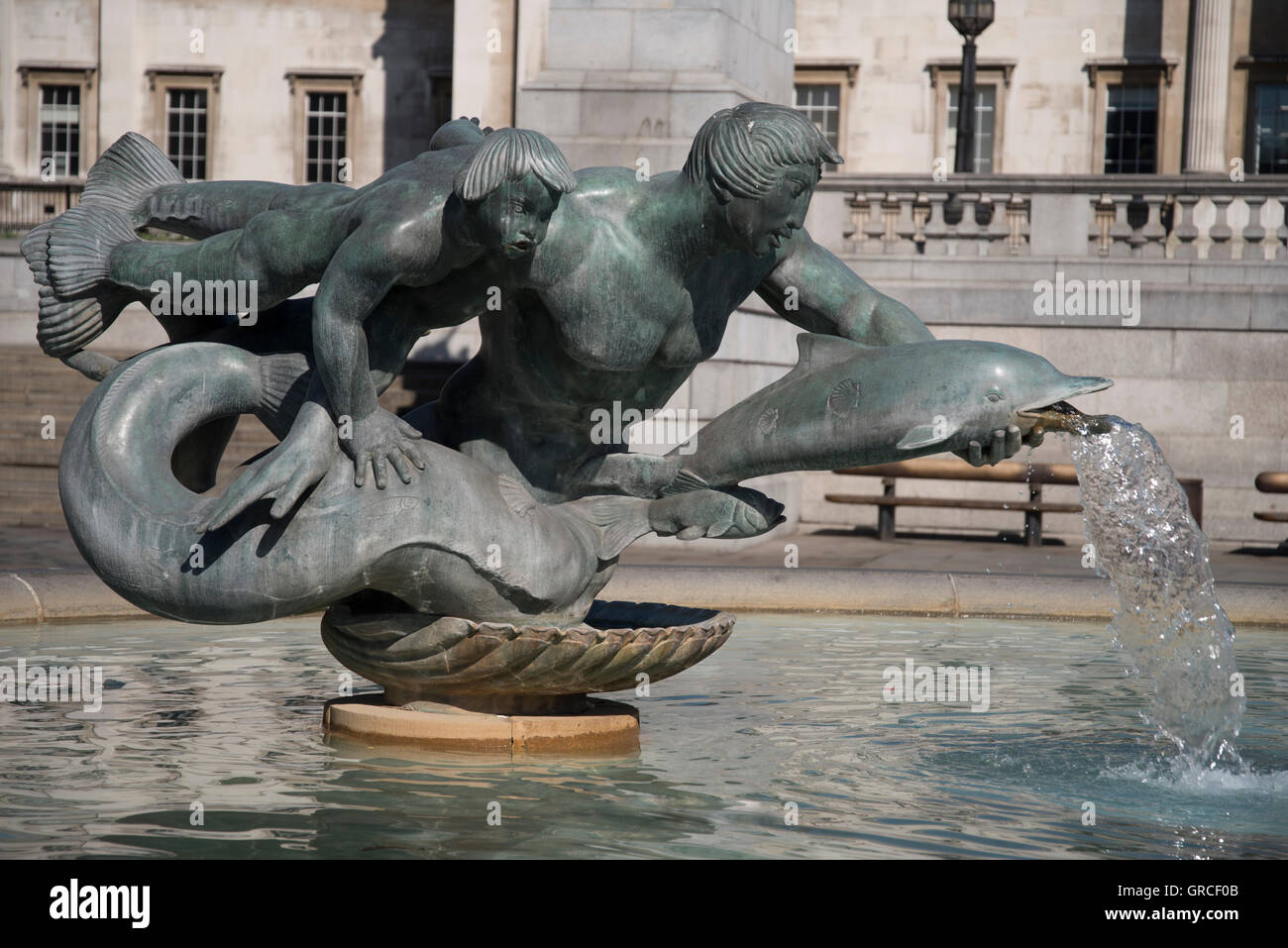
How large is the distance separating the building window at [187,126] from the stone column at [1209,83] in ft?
70.2

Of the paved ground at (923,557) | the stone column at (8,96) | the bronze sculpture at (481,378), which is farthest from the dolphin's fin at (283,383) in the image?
the stone column at (8,96)

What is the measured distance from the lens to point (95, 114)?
125 feet

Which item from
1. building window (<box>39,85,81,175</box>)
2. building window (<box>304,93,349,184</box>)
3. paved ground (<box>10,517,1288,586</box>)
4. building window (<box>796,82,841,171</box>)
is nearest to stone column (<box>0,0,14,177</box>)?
building window (<box>39,85,81,175</box>)

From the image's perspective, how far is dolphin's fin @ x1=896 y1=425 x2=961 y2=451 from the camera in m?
4.51

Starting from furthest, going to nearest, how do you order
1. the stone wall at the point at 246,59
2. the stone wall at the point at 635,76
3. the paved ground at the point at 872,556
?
1. the stone wall at the point at 246,59
2. the stone wall at the point at 635,76
3. the paved ground at the point at 872,556

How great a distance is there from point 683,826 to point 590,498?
1234mm

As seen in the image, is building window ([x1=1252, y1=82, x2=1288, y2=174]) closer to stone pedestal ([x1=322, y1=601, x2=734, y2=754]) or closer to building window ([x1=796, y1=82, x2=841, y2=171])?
building window ([x1=796, y1=82, x2=841, y2=171])

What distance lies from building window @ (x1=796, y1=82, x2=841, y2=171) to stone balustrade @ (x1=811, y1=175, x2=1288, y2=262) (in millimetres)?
17405

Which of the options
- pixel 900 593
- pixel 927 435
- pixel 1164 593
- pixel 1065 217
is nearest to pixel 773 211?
pixel 927 435

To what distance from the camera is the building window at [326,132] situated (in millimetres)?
37812

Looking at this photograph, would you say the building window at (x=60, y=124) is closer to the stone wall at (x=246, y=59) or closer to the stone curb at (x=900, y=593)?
the stone wall at (x=246, y=59)

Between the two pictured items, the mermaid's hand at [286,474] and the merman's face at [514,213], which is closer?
the merman's face at [514,213]

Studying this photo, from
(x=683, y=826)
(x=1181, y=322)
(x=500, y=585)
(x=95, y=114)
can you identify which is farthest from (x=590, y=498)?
(x=95, y=114)
